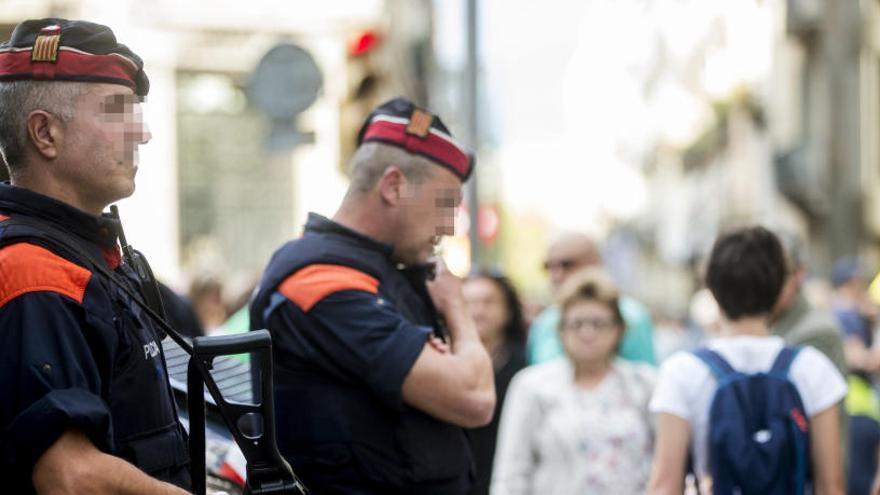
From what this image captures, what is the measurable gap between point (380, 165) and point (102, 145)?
139 cm

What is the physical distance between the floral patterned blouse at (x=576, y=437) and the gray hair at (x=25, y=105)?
12.4 feet

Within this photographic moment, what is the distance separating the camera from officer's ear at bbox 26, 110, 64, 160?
3.07 meters

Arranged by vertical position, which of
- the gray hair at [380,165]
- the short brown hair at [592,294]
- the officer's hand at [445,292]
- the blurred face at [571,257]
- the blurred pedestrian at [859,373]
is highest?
the gray hair at [380,165]

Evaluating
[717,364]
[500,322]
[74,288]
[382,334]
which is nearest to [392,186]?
[382,334]

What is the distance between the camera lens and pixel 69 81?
3098 millimetres

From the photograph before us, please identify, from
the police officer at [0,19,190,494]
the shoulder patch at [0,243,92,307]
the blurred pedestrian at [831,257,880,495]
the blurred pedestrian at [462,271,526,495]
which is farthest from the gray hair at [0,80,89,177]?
the blurred pedestrian at [462,271,526,495]

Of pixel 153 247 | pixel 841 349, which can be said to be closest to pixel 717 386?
pixel 841 349

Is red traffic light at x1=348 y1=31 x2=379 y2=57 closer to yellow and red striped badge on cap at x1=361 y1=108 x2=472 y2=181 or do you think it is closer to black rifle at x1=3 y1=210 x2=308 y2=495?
yellow and red striped badge on cap at x1=361 y1=108 x2=472 y2=181

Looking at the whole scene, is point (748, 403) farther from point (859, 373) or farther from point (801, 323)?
point (859, 373)

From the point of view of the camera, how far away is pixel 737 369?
499cm

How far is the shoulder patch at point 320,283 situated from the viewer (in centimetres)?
417

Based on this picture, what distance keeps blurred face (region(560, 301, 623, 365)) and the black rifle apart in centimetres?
343

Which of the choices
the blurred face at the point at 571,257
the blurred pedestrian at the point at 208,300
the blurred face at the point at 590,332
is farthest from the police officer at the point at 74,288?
the blurred pedestrian at the point at 208,300

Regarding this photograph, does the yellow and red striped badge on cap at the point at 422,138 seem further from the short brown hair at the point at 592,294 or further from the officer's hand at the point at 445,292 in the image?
the short brown hair at the point at 592,294
